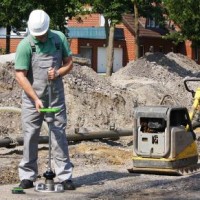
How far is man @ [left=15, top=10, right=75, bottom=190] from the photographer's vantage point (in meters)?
8.88

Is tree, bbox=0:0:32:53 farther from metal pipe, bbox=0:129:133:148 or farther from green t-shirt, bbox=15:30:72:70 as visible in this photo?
green t-shirt, bbox=15:30:72:70

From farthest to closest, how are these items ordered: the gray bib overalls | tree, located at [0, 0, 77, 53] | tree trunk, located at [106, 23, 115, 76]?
Result: 1. tree trunk, located at [106, 23, 115, 76]
2. tree, located at [0, 0, 77, 53]
3. the gray bib overalls

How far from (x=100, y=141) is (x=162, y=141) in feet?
14.0

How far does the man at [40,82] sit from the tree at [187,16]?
27283 millimetres

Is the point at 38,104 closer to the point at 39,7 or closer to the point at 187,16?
the point at 39,7

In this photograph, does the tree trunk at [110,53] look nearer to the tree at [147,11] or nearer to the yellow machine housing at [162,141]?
the tree at [147,11]

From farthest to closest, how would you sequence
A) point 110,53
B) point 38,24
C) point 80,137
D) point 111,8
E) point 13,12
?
point 110,53 → point 111,8 → point 13,12 → point 80,137 → point 38,24

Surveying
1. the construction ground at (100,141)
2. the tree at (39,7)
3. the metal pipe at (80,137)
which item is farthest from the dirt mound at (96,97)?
the tree at (39,7)

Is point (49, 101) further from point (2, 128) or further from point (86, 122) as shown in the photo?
point (86, 122)

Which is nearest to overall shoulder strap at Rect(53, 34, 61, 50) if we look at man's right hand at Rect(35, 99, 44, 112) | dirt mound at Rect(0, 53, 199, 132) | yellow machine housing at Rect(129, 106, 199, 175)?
man's right hand at Rect(35, 99, 44, 112)

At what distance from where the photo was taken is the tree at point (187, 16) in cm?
3606

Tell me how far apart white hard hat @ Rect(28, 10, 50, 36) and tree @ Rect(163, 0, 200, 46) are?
90.1 ft

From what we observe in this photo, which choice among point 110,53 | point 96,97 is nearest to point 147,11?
point 110,53

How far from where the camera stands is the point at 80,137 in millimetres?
14289
